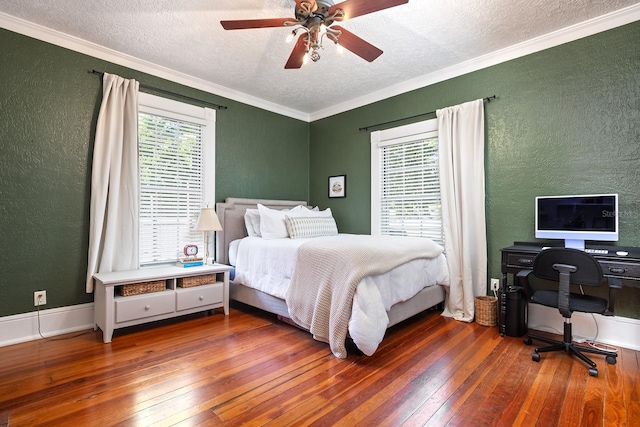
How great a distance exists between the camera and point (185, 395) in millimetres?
1913

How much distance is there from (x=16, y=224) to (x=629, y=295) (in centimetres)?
520

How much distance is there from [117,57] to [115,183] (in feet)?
4.32

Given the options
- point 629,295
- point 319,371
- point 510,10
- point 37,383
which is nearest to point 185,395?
point 319,371

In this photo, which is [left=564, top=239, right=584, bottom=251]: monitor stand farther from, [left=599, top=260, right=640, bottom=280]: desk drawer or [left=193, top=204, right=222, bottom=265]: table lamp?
[left=193, top=204, right=222, bottom=265]: table lamp

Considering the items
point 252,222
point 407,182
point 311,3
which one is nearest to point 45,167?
point 252,222

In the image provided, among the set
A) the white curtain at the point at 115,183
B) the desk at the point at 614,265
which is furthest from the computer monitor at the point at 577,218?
the white curtain at the point at 115,183

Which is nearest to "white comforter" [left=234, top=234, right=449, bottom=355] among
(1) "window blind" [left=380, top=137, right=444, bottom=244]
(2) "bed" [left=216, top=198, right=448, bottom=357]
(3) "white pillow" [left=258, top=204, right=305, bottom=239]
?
(2) "bed" [left=216, top=198, right=448, bottom=357]

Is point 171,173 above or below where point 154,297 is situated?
above

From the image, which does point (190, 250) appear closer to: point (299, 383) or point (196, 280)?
Answer: point (196, 280)

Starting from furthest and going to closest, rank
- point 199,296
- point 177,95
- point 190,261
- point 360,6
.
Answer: point 177,95
point 190,261
point 199,296
point 360,6

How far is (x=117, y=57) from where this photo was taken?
3301 mm

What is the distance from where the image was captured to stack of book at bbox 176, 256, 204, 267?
3445 millimetres

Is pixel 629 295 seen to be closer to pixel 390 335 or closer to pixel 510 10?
pixel 390 335

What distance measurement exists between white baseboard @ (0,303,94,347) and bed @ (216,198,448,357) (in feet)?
4.61
